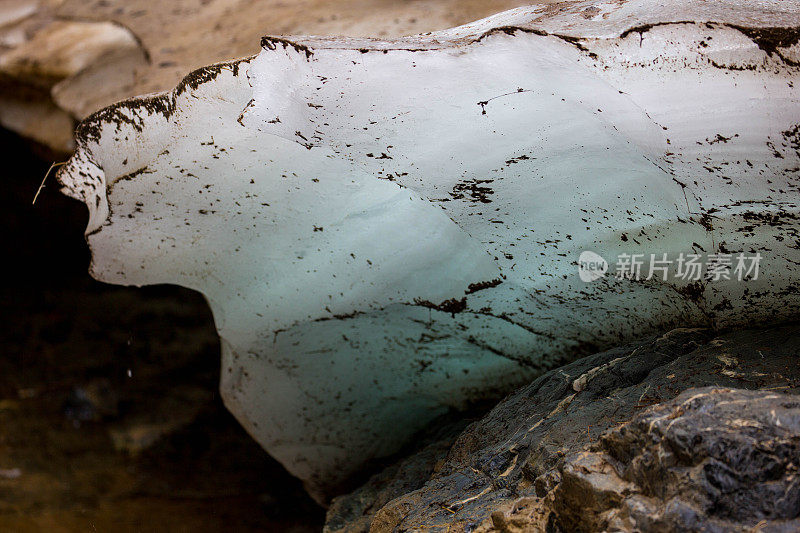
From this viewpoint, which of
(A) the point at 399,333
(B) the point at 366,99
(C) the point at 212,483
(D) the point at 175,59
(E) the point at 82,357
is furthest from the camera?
(E) the point at 82,357

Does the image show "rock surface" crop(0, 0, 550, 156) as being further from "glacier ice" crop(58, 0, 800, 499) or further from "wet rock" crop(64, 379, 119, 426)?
"wet rock" crop(64, 379, 119, 426)

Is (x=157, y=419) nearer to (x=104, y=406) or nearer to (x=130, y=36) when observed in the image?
(x=104, y=406)

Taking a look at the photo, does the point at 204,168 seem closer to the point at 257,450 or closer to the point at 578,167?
the point at 578,167

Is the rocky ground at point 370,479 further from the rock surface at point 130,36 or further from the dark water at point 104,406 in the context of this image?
the rock surface at point 130,36

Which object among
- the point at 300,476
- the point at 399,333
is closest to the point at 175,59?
the point at 399,333

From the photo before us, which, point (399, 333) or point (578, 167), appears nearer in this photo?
point (578, 167)

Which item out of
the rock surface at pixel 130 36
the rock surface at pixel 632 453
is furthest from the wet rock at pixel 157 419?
the rock surface at pixel 130 36

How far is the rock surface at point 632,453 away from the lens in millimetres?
906

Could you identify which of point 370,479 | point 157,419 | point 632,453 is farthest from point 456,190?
point 157,419

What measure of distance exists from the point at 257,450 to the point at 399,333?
1.20 m

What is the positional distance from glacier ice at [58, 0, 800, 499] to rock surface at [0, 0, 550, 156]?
25 cm

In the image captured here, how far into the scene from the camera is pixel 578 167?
1.47m

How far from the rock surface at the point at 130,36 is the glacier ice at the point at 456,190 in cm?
25

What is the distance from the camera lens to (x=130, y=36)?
6.34 ft
